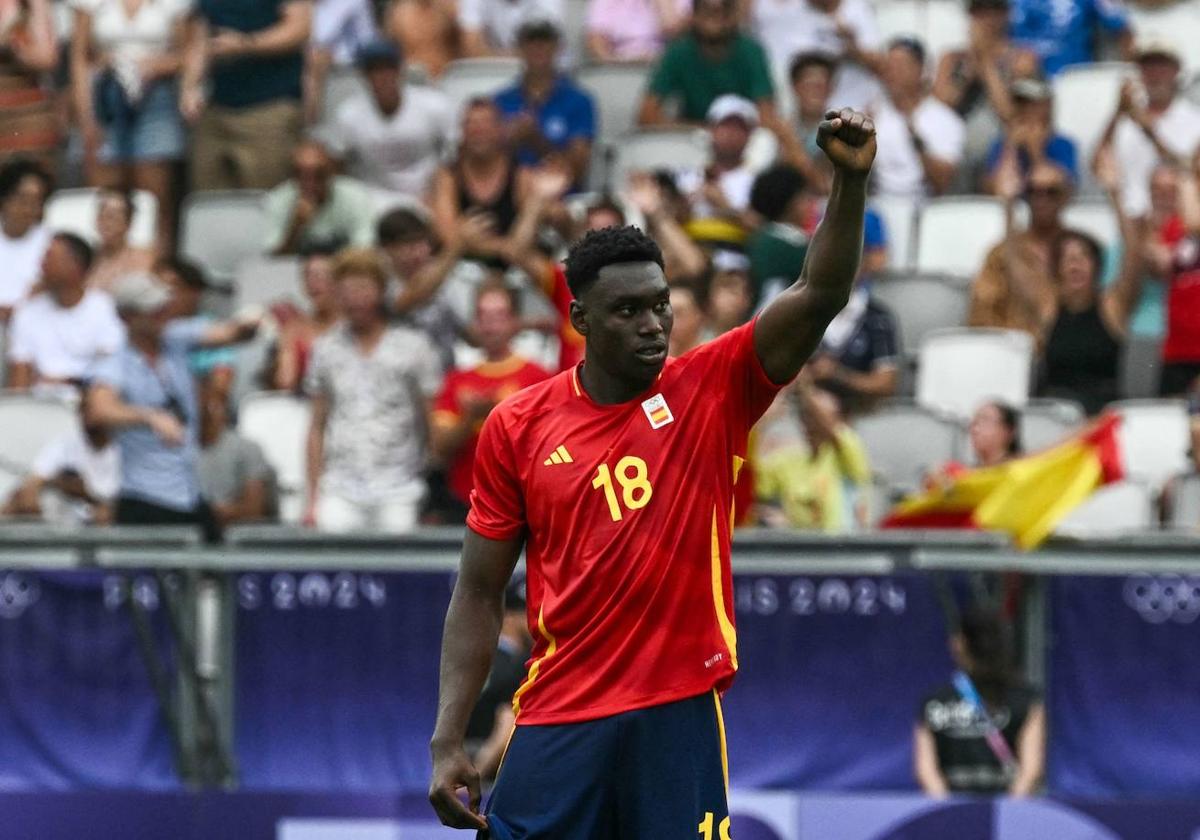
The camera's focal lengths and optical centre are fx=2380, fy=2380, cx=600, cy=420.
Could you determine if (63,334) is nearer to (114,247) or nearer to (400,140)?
(114,247)

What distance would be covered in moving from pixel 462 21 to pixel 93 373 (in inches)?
181

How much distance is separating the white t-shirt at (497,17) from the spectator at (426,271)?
9.53ft

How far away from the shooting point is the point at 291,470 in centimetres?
1164

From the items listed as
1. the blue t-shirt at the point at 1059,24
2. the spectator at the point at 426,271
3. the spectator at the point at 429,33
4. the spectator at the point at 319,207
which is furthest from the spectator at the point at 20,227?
the blue t-shirt at the point at 1059,24

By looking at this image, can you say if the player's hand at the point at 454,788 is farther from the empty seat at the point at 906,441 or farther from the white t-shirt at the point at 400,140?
the white t-shirt at the point at 400,140

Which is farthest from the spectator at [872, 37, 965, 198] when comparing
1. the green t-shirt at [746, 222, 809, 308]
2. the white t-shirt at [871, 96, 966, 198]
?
the green t-shirt at [746, 222, 809, 308]

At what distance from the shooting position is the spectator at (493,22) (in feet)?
47.4

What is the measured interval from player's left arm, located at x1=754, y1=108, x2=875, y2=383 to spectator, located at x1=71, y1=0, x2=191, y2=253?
867cm

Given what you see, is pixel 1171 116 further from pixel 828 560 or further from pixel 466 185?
pixel 828 560

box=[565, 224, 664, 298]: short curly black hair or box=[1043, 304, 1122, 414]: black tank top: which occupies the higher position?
box=[565, 224, 664, 298]: short curly black hair

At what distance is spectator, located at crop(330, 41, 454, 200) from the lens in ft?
43.5

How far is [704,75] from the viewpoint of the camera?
13.2 m

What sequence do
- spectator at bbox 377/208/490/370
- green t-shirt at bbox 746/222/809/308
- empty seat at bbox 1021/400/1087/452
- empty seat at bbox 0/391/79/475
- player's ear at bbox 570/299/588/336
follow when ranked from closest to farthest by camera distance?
player's ear at bbox 570/299/588/336, empty seat at bbox 1021/400/1087/452, green t-shirt at bbox 746/222/809/308, spectator at bbox 377/208/490/370, empty seat at bbox 0/391/79/475

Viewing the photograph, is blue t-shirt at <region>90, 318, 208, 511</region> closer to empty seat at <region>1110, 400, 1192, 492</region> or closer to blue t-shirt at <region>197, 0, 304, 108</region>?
blue t-shirt at <region>197, 0, 304, 108</region>
